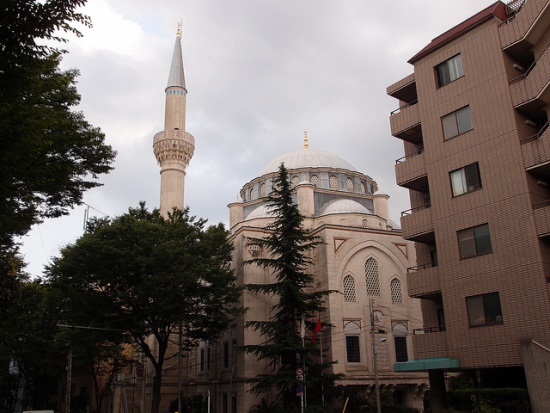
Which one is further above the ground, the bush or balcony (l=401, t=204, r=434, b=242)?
balcony (l=401, t=204, r=434, b=242)

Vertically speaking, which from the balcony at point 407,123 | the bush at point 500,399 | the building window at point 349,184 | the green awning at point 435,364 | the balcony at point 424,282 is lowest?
the bush at point 500,399

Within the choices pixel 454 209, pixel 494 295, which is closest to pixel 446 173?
pixel 454 209

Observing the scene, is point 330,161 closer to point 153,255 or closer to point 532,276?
point 153,255

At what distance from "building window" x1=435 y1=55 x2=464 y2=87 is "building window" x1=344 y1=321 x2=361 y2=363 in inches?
660

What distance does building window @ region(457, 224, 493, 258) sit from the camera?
55.1 feet

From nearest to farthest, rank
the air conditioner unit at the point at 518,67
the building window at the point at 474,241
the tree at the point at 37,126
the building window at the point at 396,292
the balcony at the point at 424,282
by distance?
the tree at the point at 37,126, the building window at the point at 474,241, the air conditioner unit at the point at 518,67, the balcony at the point at 424,282, the building window at the point at 396,292

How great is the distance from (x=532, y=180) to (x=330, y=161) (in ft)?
95.8

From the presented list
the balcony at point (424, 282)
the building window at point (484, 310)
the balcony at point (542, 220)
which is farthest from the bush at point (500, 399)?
the balcony at point (542, 220)

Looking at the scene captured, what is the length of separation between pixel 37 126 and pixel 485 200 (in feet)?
43.6

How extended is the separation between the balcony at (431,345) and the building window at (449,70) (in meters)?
8.72

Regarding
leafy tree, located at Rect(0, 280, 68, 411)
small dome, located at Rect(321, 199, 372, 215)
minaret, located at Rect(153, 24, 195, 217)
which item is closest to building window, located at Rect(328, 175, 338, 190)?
small dome, located at Rect(321, 199, 372, 215)

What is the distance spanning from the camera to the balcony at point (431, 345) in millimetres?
17484

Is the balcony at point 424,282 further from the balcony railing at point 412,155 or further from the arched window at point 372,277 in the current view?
the arched window at point 372,277

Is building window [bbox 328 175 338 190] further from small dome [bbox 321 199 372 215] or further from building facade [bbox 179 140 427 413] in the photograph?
→ small dome [bbox 321 199 372 215]
